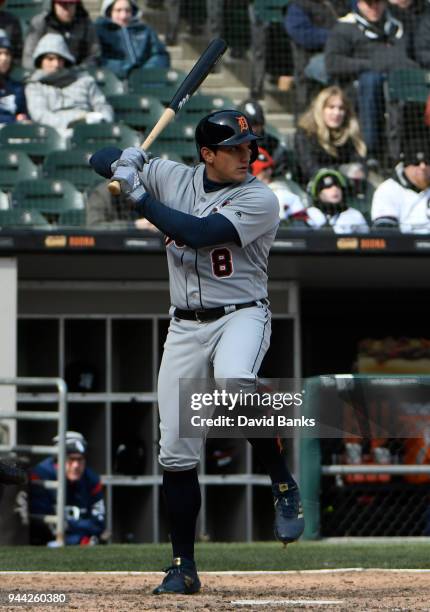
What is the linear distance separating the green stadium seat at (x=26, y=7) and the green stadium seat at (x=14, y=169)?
1.73m

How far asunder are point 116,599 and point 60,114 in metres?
6.71

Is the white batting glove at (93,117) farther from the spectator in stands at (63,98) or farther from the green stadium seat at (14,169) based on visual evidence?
the green stadium seat at (14,169)

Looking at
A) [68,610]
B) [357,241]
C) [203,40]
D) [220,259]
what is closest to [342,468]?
[357,241]

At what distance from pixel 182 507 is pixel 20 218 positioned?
498 cm

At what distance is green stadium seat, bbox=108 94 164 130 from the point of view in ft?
33.7

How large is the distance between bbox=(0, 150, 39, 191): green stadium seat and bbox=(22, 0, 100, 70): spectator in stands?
3.76ft

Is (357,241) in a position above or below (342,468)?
above

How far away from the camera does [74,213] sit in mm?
9180

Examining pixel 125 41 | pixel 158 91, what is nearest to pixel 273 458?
pixel 158 91

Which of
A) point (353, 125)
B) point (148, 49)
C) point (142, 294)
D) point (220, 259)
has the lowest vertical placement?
point (220, 259)

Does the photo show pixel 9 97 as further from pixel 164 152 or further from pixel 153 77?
pixel 164 152

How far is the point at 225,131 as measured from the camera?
14.4 feet

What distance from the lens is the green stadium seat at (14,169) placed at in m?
9.61

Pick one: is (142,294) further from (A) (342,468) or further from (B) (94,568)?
(B) (94,568)
